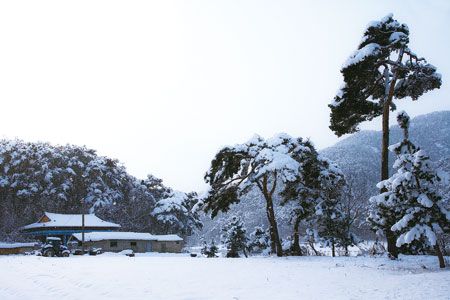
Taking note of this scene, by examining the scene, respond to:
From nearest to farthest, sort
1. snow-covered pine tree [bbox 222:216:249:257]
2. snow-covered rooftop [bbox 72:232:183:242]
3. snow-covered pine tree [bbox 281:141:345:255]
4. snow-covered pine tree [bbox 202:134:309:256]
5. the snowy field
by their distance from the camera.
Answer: the snowy field, snow-covered pine tree [bbox 202:134:309:256], snow-covered pine tree [bbox 281:141:345:255], snow-covered pine tree [bbox 222:216:249:257], snow-covered rooftop [bbox 72:232:183:242]

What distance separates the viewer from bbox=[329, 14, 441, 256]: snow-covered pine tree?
17.4 metres

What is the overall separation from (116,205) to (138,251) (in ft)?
51.6

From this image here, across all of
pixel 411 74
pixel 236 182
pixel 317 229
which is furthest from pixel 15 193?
pixel 411 74

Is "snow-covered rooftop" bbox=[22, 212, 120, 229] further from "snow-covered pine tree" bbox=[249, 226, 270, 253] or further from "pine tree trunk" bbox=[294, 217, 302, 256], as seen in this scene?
"pine tree trunk" bbox=[294, 217, 302, 256]

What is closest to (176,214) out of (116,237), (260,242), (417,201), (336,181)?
(116,237)

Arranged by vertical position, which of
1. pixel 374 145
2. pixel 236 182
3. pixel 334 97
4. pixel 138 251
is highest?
pixel 374 145

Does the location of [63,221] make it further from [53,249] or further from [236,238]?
[236,238]

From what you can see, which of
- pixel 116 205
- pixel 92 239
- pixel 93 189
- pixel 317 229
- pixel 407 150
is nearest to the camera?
pixel 407 150

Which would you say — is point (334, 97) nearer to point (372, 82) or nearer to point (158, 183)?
point (372, 82)

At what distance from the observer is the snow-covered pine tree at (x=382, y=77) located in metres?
17.4

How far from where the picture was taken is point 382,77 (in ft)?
61.9

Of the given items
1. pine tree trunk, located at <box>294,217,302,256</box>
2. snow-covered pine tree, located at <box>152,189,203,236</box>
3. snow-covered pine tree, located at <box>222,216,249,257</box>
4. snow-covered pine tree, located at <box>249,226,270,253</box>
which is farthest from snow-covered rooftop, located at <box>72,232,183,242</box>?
pine tree trunk, located at <box>294,217,302,256</box>

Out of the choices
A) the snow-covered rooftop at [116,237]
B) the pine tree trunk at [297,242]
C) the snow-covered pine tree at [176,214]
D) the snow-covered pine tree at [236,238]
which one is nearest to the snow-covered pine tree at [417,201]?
the pine tree trunk at [297,242]

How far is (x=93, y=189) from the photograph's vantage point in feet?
199
